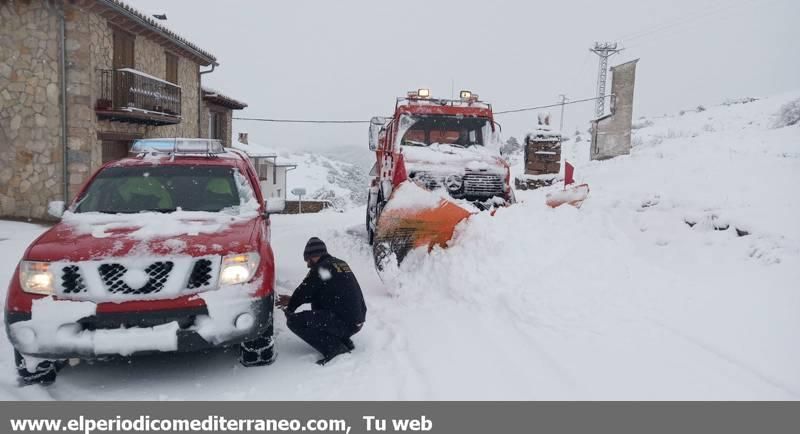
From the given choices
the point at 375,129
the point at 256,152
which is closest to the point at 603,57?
the point at 256,152

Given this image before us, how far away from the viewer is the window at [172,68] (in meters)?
20.2

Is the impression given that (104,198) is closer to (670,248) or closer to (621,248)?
(621,248)

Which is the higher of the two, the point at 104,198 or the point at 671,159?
the point at 671,159

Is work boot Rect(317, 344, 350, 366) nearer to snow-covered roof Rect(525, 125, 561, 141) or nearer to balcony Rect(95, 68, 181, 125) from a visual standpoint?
snow-covered roof Rect(525, 125, 561, 141)

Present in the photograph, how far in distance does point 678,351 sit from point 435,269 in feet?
9.12

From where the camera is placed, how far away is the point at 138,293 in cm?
371

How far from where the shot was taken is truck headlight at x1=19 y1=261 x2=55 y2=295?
12.3 feet

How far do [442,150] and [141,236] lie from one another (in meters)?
6.02

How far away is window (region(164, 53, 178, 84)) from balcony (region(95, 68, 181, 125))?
97.8 inches

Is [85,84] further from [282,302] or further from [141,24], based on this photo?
[282,302]

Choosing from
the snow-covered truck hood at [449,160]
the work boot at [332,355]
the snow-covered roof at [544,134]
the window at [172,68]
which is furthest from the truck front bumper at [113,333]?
the window at [172,68]

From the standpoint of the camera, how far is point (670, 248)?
6488 millimetres

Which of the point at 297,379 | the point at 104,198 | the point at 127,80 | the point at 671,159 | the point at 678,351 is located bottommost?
the point at 297,379
